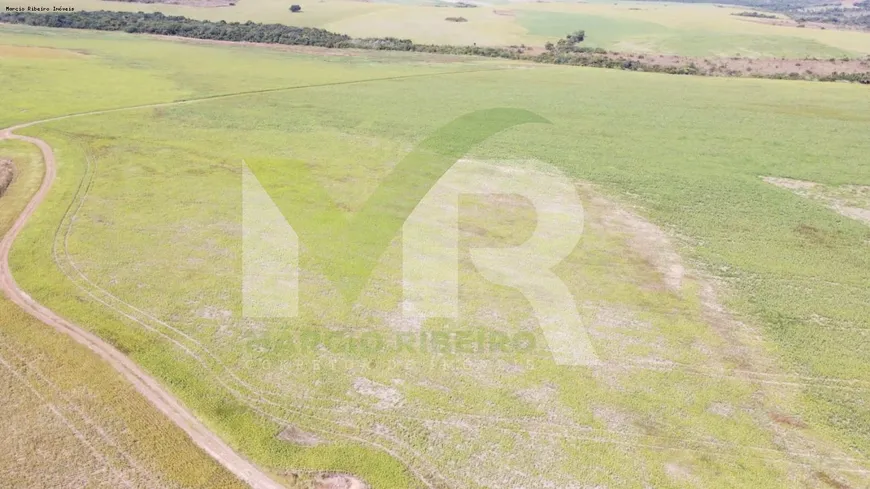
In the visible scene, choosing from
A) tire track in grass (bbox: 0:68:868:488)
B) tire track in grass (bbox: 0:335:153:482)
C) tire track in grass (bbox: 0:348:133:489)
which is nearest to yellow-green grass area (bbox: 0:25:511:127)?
tire track in grass (bbox: 0:68:868:488)

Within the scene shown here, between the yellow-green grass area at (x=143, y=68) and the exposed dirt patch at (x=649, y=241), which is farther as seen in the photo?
the yellow-green grass area at (x=143, y=68)

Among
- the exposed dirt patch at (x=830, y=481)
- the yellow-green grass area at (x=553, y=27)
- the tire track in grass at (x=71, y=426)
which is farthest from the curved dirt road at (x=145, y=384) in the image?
the yellow-green grass area at (x=553, y=27)

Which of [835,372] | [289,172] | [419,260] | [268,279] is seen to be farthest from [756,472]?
[289,172]

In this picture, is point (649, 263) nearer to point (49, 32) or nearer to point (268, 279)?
point (268, 279)

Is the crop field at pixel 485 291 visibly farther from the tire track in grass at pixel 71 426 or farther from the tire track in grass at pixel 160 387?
the tire track in grass at pixel 71 426

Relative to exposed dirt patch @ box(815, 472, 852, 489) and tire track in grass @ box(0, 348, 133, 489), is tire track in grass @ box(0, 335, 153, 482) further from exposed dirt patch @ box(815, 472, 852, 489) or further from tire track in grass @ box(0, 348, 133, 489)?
exposed dirt patch @ box(815, 472, 852, 489)
